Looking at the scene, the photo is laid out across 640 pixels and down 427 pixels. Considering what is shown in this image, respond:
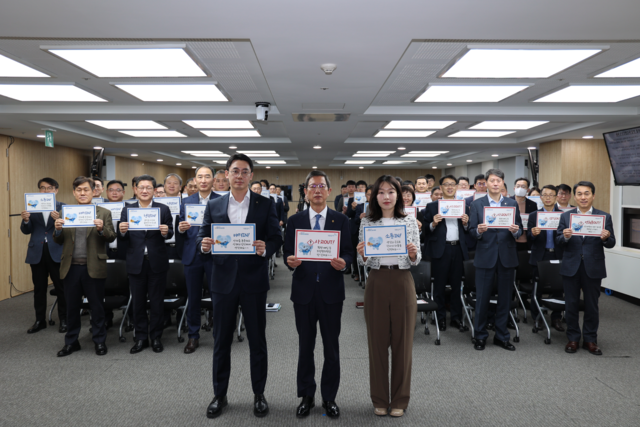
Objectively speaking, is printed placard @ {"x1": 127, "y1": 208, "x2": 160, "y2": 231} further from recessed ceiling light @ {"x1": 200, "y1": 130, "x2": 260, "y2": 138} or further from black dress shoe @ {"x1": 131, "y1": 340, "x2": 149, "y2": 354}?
recessed ceiling light @ {"x1": 200, "y1": 130, "x2": 260, "y2": 138}

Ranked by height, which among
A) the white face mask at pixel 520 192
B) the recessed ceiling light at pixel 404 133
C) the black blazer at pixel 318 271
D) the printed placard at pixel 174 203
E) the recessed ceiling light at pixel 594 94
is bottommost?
the black blazer at pixel 318 271

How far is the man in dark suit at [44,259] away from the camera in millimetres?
5164

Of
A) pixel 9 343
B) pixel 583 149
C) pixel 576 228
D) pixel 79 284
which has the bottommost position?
pixel 9 343

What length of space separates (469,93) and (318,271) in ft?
12.0

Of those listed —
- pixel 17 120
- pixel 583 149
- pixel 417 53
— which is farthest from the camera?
pixel 583 149

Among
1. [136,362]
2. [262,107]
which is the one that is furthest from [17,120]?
[136,362]

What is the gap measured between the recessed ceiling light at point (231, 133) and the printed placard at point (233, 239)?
592 cm

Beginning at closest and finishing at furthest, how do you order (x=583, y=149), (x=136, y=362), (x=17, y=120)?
(x=136, y=362), (x=17, y=120), (x=583, y=149)

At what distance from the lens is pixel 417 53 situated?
3674 mm

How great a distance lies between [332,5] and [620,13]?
208cm

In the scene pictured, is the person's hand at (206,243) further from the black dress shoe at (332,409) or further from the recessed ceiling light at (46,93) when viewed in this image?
the recessed ceiling light at (46,93)

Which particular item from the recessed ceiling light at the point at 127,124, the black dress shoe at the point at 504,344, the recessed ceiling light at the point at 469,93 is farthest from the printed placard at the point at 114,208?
the black dress shoe at the point at 504,344

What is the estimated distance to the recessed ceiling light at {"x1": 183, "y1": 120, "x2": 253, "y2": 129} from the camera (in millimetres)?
7051

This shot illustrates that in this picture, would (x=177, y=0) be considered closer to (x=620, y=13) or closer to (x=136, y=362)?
(x=620, y=13)
